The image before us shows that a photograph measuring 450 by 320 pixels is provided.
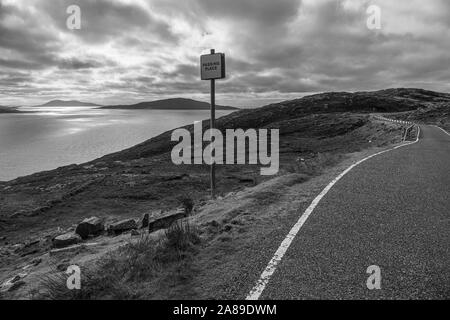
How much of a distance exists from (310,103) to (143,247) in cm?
10681

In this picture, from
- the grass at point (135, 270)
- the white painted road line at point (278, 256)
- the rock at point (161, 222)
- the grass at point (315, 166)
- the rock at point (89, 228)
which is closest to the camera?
the white painted road line at point (278, 256)

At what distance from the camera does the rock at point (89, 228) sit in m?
11.5

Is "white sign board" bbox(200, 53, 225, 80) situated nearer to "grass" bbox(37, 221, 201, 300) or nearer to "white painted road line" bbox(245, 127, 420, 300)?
"white painted road line" bbox(245, 127, 420, 300)

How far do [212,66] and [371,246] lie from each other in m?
6.82

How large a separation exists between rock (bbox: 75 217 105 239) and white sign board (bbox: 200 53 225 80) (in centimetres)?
659

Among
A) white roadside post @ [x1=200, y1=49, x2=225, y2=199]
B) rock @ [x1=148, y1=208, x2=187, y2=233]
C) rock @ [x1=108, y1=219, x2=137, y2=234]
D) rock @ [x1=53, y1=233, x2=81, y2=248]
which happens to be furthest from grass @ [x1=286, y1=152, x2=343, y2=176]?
rock @ [x1=53, y1=233, x2=81, y2=248]

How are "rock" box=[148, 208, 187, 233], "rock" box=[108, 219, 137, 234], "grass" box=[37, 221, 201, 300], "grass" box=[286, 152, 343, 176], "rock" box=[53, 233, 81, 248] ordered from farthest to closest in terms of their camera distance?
"grass" box=[286, 152, 343, 176], "rock" box=[108, 219, 137, 234], "rock" box=[53, 233, 81, 248], "rock" box=[148, 208, 187, 233], "grass" box=[37, 221, 201, 300]

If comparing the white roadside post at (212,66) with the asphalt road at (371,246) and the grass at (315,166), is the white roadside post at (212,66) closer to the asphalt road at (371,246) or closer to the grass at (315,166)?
the asphalt road at (371,246)

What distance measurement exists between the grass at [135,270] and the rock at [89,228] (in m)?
6.29

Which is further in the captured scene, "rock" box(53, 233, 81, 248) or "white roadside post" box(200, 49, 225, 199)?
"rock" box(53, 233, 81, 248)

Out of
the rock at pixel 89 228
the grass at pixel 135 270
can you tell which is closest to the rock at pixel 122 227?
the rock at pixel 89 228

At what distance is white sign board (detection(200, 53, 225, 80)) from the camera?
32.2 ft

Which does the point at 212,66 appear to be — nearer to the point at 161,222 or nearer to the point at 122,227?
the point at 161,222
